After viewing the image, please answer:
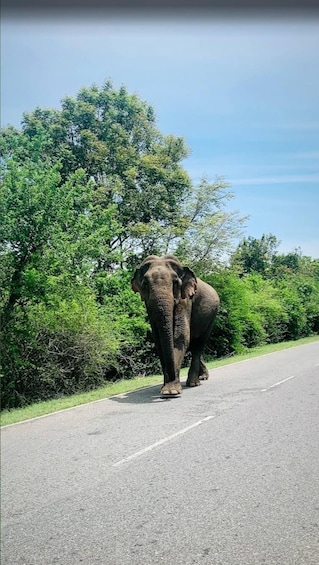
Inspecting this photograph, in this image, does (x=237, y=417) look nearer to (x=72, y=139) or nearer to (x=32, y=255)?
(x=32, y=255)

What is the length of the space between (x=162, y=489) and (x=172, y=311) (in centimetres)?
567

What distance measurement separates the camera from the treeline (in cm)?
1035

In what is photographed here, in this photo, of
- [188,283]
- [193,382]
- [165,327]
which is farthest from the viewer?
[193,382]

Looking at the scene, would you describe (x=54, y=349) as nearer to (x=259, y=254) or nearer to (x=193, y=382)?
(x=193, y=382)

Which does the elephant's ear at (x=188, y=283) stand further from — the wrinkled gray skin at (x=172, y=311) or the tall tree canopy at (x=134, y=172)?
the tall tree canopy at (x=134, y=172)

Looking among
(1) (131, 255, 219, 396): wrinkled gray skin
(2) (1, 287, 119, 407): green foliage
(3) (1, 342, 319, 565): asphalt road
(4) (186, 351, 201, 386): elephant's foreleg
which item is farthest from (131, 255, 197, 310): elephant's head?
(3) (1, 342, 319, 565): asphalt road

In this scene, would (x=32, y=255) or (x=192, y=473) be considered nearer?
(x=192, y=473)

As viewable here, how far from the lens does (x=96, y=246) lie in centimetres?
1426

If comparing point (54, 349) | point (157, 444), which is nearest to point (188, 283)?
point (54, 349)

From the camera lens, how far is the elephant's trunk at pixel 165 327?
9789 millimetres

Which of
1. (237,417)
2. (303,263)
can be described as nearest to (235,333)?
(237,417)

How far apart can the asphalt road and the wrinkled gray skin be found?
205 cm

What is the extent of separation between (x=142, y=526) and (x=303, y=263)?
48.2m

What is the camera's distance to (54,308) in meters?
11.4
